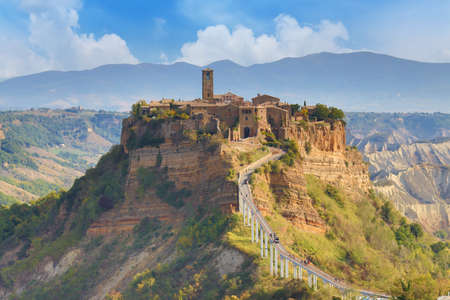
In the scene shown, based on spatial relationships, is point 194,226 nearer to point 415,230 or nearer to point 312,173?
point 312,173

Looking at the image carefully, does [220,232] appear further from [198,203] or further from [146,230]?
[146,230]

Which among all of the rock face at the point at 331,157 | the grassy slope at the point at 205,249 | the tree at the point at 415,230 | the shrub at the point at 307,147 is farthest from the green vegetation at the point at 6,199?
the tree at the point at 415,230

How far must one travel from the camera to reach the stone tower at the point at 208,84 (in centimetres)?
8188

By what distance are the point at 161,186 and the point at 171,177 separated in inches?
57.7

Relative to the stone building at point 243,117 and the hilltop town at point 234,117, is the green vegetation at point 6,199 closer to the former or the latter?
the hilltop town at point 234,117

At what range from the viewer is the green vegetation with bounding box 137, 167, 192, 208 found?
60062 mm

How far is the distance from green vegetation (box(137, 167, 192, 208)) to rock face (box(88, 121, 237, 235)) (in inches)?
12.9

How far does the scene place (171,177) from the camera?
6156 cm

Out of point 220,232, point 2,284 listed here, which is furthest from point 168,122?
point 2,284

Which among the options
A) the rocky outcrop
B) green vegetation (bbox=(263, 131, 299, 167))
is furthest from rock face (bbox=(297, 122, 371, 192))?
the rocky outcrop

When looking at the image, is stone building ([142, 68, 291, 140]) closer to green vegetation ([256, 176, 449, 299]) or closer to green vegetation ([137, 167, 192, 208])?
green vegetation ([137, 167, 192, 208])

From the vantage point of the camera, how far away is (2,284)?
72125 millimetres

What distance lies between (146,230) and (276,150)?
15.5m

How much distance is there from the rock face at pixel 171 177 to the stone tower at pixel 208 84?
18169 millimetres
